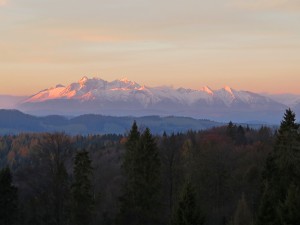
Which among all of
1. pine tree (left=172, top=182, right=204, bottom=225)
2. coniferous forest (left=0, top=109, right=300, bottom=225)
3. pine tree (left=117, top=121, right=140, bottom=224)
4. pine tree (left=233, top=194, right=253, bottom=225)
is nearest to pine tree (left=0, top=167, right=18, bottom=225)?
coniferous forest (left=0, top=109, right=300, bottom=225)

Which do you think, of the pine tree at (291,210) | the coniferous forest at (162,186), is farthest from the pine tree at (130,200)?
the pine tree at (291,210)

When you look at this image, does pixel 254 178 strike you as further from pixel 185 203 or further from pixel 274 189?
pixel 185 203

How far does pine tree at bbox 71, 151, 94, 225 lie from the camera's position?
6128 centimetres

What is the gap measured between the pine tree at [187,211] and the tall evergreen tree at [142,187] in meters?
20.0

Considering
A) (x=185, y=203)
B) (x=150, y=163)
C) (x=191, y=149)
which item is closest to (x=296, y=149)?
(x=185, y=203)

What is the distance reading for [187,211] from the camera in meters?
41.8

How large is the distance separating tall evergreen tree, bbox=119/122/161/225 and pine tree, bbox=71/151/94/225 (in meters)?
4.23

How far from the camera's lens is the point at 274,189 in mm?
48312

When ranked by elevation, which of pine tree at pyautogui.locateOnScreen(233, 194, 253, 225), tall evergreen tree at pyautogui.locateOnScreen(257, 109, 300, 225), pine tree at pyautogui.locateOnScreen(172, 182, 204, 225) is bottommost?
pine tree at pyautogui.locateOnScreen(233, 194, 253, 225)

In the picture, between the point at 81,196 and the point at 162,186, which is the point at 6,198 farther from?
the point at 162,186

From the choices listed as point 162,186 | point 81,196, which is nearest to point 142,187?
point 81,196

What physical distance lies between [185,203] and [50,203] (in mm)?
27005

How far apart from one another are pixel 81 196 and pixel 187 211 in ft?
74.1

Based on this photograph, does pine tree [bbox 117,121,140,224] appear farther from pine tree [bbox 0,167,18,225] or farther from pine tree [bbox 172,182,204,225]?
pine tree [bbox 172,182,204,225]
